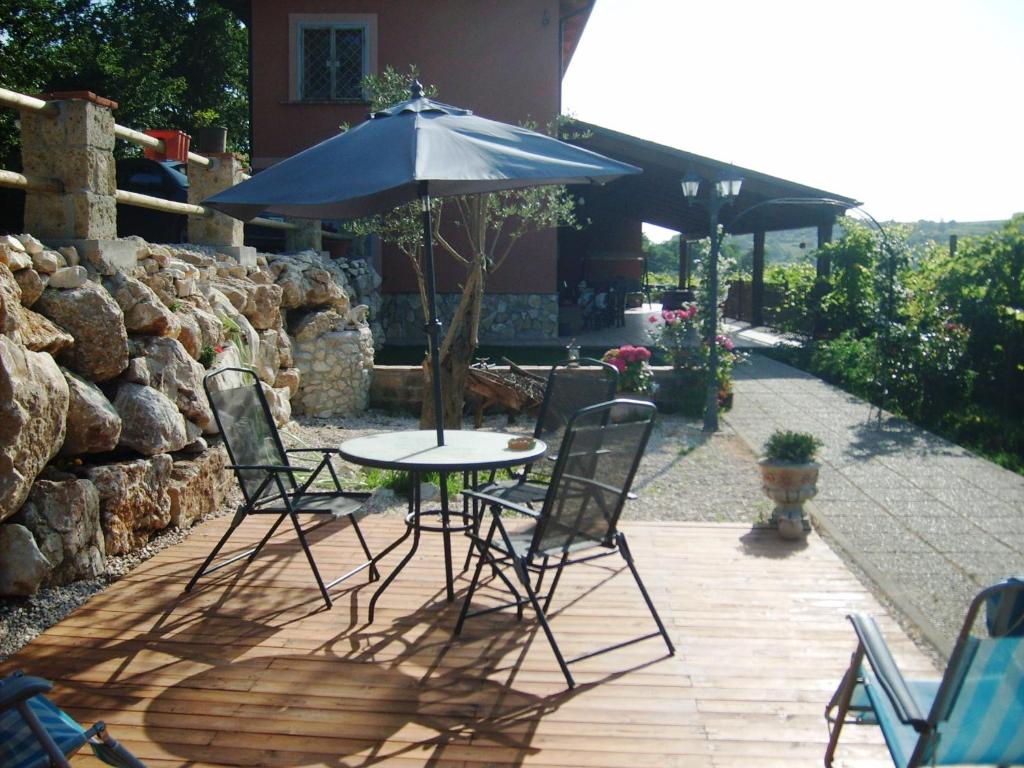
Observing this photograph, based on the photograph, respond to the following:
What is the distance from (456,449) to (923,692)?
6.98 ft

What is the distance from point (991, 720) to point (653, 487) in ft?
14.5

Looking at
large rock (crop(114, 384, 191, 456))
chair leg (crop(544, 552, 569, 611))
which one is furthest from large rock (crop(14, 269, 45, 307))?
chair leg (crop(544, 552, 569, 611))

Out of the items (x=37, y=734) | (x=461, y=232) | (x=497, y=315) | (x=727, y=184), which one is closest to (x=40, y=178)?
(x=37, y=734)

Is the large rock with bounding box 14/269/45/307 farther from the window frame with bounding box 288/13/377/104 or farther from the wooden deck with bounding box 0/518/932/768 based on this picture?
the window frame with bounding box 288/13/377/104

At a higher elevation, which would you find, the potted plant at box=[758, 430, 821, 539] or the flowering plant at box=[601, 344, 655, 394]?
the flowering plant at box=[601, 344, 655, 394]

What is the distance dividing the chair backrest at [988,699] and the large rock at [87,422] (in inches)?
139

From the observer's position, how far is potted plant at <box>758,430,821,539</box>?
5020 mm

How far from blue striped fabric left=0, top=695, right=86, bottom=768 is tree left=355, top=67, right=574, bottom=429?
2.53 metres

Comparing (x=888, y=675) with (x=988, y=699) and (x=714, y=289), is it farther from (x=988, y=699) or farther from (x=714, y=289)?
(x=714, y=289)

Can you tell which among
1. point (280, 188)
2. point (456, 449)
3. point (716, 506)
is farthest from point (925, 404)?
point (280, 188)

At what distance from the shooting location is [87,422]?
13.7 feet

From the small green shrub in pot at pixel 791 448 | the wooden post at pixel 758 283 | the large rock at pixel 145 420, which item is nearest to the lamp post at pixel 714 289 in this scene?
the small green shrub in pot at pixel 791 448

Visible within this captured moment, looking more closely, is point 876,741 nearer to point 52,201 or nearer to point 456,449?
point 456,449

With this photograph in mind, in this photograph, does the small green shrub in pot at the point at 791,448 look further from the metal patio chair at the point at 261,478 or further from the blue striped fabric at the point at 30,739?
the blue striped fabric at the point at 30,739
